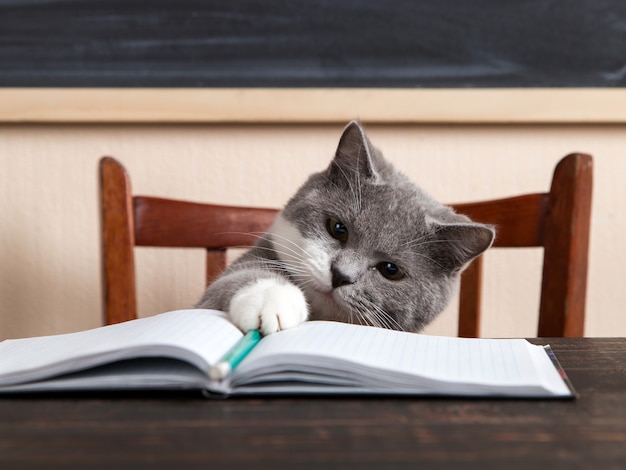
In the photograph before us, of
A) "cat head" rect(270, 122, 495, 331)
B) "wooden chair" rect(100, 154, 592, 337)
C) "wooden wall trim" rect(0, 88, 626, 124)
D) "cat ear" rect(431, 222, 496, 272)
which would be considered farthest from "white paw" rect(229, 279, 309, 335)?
"wooden wall trim" rect(0, 88, 626, 124)

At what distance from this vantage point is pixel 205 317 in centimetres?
67

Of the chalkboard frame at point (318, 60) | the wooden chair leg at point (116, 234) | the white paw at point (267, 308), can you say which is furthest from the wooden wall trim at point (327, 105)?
the white paw at point (267, 308)

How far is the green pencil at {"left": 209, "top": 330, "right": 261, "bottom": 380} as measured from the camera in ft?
1.72

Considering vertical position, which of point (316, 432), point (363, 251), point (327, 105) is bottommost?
point (316, 432)

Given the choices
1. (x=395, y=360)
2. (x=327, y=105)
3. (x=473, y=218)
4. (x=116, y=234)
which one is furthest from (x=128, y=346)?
(x=327, y=105)

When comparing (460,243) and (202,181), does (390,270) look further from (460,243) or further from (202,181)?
(202,181)

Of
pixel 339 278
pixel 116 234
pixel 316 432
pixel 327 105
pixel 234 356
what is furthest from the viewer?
pixel 327 105

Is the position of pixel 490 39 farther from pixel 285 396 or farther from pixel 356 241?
pixel 285 396

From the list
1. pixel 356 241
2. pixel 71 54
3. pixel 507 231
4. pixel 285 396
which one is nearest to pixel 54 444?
pixel 285 396

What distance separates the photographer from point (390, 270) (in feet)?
2.93

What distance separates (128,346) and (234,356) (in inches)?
4.0

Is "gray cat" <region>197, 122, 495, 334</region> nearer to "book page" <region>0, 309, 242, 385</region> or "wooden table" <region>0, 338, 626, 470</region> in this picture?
"book page" <region>0, 309, 242, 385</region>

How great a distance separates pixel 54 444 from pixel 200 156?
1.01 meters

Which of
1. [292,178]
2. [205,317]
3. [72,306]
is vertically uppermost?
[292,178]
